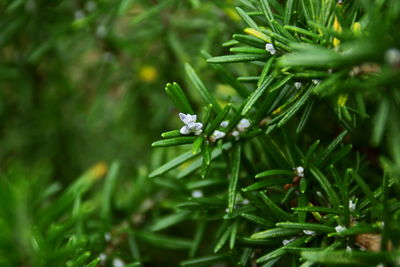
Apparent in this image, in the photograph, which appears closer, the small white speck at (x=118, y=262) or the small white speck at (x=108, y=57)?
the small white speck at (x=118, y=262)

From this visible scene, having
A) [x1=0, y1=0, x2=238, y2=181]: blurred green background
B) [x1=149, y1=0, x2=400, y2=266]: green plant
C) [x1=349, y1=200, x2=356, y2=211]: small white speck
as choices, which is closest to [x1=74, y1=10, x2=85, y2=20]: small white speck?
[x1=0, y1=0, x2=238, y2=181]: blurred green background

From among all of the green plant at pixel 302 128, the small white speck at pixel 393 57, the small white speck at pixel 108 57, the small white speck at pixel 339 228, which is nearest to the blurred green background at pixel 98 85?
the small white speck at pixel 108 57

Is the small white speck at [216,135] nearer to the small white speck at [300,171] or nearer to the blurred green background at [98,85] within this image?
the small white speck at [300,171]

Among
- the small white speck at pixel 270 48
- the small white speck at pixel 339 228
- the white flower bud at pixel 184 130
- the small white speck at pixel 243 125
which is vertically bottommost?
the small white speck at pixel 339 228

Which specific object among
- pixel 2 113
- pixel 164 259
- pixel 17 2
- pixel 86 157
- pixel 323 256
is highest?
pixel 17 2

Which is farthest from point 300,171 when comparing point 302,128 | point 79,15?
point 79,15

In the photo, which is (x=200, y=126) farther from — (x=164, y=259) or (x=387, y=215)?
(x=164, y=259)

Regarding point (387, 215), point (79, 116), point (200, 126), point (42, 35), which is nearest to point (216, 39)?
point (42, 35)

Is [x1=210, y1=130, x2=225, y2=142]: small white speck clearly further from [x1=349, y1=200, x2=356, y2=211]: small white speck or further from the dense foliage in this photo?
[x1=349, y1=200, x2=356, y2=211]: small white speck
